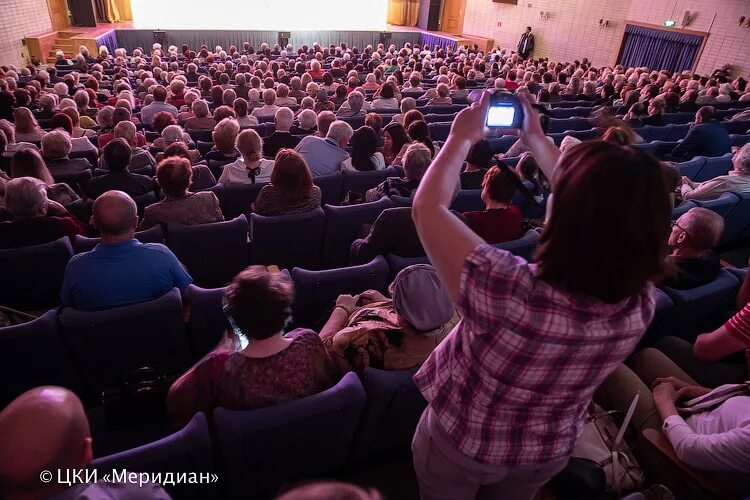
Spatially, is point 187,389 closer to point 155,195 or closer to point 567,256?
point 567,256

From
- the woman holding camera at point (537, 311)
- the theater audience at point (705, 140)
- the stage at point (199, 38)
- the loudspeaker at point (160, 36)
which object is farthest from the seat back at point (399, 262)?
the loudspeaker at point (160, 36)

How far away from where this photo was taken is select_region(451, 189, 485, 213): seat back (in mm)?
3592

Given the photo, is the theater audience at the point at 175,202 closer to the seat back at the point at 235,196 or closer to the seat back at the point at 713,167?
the seat back at the point at 235,196

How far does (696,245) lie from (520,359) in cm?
208

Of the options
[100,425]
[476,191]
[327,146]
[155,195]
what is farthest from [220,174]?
[100,425]

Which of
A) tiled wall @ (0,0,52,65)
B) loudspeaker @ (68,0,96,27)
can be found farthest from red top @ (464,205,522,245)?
loudspeaker @ (68,0,96,27)

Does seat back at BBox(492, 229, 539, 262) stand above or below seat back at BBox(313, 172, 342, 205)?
above

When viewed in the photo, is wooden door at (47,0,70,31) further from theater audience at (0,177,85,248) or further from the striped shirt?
the striped shirt

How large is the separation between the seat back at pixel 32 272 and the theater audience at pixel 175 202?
0.54 metres

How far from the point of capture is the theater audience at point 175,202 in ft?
9.55

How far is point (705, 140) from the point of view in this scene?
5.30 meters

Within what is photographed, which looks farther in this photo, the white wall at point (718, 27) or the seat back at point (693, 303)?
the white wall at point (718, 27)

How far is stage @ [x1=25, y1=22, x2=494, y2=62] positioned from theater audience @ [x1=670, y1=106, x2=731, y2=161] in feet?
44.5

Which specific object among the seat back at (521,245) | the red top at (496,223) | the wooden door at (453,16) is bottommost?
the seat back at (521,245)
